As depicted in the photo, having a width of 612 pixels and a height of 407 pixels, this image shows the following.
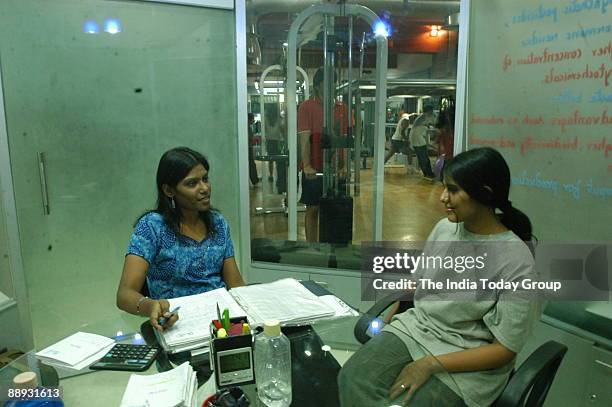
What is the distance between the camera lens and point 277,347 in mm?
1108

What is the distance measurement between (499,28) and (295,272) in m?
1.81

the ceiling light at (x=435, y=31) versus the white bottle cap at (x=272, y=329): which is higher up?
the ceiling light at (x=435, y=31)

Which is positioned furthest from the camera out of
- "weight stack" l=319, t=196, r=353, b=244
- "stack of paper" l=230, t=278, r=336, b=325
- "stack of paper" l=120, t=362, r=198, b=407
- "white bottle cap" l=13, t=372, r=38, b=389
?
"weight stack" l=319, t=196, r=353, b=244

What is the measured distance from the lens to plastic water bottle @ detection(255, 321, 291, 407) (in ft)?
3.47

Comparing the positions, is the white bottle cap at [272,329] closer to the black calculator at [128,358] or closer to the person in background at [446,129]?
the black calculator at [128,358]

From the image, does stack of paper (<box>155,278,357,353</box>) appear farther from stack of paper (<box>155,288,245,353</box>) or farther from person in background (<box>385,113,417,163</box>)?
person in background (<box>385,113,417,163</box>)

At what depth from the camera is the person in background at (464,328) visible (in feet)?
3.97

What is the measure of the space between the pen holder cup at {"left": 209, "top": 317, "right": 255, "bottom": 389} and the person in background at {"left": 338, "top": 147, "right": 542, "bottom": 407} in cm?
25

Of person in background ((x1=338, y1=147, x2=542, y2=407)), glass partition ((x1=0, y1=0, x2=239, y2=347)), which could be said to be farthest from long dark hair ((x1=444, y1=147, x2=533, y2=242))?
glass partition ((x1=0, y1=0, x2=239, y2=347))

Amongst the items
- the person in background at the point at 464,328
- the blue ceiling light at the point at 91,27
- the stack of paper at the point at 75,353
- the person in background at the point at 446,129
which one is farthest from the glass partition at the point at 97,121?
the person in background at the point at 464,328

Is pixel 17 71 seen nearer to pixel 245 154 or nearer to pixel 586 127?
pixel 245 154

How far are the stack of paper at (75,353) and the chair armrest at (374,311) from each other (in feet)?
2.60

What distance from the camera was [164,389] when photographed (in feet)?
3.47

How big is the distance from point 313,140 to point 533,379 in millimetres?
2129
